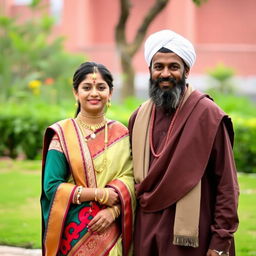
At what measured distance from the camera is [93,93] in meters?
3.34

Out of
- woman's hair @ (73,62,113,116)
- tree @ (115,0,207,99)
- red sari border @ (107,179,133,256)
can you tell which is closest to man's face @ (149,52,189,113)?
woman's hair @ (73,62,113,116)

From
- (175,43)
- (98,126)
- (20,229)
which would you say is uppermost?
(175,43)

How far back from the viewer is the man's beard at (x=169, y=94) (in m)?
3.26

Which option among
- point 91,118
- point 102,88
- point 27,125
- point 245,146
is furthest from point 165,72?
point 27,125

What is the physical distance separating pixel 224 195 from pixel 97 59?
19.3 metres

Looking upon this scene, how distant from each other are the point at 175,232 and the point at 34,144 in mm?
7031

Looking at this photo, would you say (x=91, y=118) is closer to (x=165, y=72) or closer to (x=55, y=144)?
(x=55, y=144)

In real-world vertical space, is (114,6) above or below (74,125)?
above

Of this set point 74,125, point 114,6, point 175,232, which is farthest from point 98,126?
point 114,6

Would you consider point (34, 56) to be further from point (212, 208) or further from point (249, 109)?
point (212, 208)

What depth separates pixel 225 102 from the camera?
1139 centimetres

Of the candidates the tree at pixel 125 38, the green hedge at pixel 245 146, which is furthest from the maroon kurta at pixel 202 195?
the tree at pixel 125 38

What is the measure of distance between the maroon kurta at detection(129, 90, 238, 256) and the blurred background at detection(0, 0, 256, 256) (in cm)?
198

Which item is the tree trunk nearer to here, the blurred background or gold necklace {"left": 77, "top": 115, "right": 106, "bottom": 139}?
the blurred background
